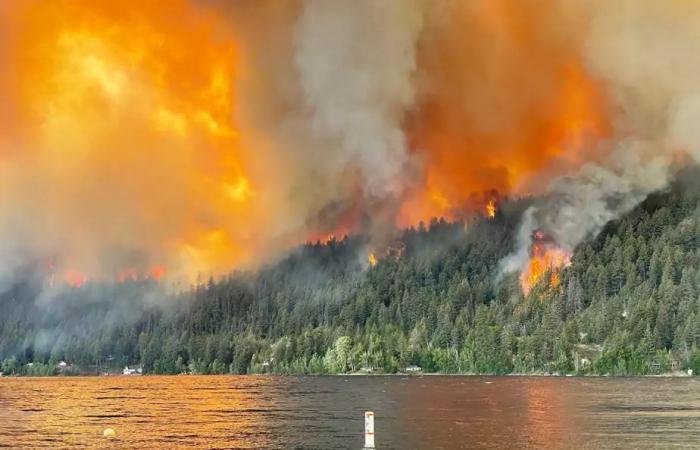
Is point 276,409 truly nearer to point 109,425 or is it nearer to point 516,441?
point 109,425

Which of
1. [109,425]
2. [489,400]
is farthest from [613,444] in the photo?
[489,400]

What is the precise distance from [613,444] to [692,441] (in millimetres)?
9573

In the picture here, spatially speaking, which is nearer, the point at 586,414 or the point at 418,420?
the point at 418,420

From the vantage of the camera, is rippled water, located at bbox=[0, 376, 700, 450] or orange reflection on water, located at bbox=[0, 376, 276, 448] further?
orange reflection on water, located at bbox=[0, 376, 276, 448]

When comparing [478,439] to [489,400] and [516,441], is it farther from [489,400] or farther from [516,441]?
[489,400]

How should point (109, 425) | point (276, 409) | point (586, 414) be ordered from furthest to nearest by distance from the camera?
point (276, 409), point (586, 414), point (109, 425)

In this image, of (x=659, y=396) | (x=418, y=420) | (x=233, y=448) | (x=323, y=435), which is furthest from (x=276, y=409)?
(x=659, y=396)

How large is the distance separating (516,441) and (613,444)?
1042cm

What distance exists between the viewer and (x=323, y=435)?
9650 cm

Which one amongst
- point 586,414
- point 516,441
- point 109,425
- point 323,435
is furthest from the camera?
point 586,414

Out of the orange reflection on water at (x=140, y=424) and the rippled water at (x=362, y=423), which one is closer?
the rippled water at (x=362, y=423)

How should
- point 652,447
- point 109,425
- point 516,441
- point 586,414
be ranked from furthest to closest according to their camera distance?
1. point 586,414
2. point 109,425
3. point 516,441
4. point 652,447

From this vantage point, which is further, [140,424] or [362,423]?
[140,424]

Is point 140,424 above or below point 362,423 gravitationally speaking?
above
